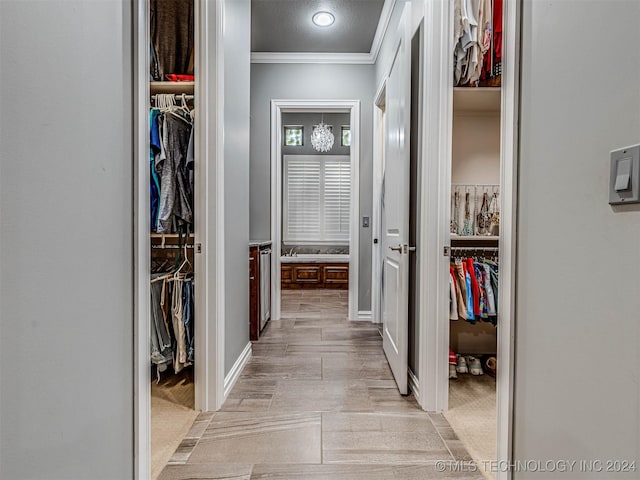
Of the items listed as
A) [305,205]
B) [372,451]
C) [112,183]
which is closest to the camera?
[112,183]

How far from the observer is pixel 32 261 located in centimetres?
76

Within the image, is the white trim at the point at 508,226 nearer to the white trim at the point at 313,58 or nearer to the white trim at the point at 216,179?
the white trim at the point at 216,179

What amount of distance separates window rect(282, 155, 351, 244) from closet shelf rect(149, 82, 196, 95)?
4.44 metres

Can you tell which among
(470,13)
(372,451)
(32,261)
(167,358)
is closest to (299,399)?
(372,451)

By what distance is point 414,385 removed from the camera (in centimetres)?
231

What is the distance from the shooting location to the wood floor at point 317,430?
160 centimetres

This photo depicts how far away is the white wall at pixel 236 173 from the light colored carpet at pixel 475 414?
1.31 metres

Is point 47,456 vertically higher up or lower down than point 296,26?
lower down

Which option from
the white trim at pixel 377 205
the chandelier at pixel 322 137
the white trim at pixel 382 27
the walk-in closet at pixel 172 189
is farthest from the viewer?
the chandelier at pixel 322 137

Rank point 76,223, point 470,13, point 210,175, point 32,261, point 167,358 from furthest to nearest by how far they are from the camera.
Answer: point 167,358 < point 470,13 < point 210,175 < point 76,223 < point 32,261

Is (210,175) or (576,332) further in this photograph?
(210,175)

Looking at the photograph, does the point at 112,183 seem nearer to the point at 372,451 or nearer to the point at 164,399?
the point at 372,451

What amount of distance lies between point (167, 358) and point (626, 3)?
104 inches

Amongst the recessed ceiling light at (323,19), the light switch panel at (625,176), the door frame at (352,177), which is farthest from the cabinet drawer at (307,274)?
the light switch panel at (625,176)
